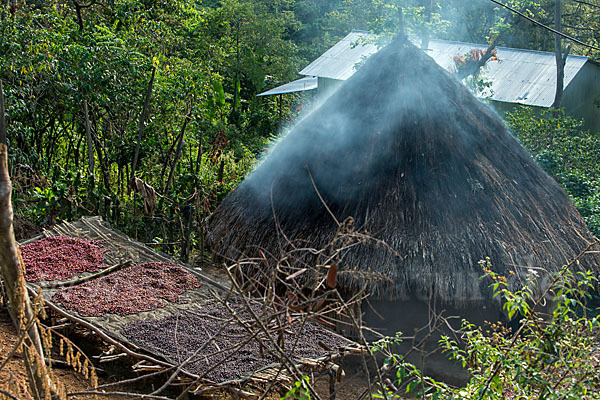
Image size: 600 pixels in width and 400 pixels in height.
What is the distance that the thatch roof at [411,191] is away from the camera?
4.85 m

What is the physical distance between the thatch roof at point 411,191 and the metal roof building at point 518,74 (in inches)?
257

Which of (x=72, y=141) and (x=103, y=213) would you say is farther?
(x=72, y=141)

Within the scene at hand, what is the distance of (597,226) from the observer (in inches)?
274

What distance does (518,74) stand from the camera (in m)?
13.7

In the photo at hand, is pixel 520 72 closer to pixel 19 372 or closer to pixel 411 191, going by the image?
pixel 411 191

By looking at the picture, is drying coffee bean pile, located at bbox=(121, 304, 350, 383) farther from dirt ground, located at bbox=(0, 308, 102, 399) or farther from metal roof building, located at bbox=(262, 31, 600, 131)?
metal roof building, located at bbox=(262, 31, 600, 131)

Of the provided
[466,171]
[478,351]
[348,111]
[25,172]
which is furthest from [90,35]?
[478,351]

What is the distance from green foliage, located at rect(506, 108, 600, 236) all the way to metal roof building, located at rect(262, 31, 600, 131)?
2539mm

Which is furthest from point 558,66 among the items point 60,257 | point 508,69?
point 60,257

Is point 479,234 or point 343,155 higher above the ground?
point 343,155

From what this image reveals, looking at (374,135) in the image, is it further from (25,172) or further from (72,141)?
→ (72,141)

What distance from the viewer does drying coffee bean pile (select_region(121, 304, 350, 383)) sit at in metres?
4.13

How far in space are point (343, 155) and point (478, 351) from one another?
117 inches

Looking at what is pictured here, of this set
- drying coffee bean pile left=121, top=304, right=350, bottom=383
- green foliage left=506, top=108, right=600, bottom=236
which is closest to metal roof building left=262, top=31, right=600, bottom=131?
green foliage left=506, top=108, right=600, bottom=236
